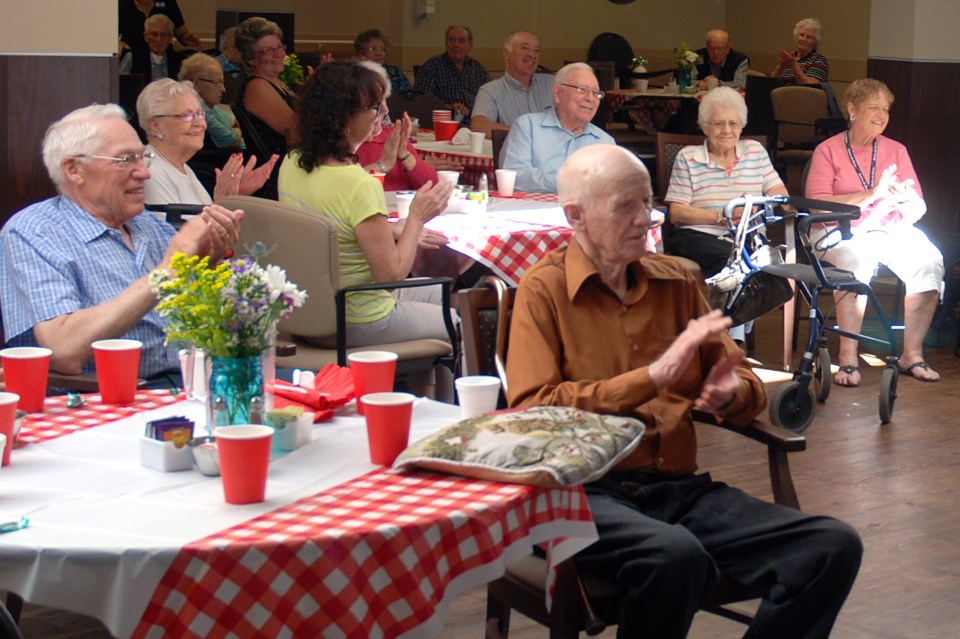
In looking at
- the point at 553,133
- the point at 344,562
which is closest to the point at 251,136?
the point at 553,133

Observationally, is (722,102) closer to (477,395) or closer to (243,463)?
(477,395)

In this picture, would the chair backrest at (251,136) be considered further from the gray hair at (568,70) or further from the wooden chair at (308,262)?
the wooden chair at (308,262)

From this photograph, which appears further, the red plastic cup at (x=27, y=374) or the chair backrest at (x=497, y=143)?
the chair backrest at (x=497, y=143)

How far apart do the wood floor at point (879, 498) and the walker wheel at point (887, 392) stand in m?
0.05

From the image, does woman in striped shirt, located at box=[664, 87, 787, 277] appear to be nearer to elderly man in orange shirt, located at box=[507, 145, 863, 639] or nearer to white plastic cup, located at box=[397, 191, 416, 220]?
white plastic cup, located at box=[397, 191, 416, 220]

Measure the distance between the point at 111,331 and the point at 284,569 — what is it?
135 centimetres

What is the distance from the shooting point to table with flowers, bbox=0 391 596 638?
67.7 inches

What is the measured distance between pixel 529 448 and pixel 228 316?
512 mm

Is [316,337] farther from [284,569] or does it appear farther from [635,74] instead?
[635,74]

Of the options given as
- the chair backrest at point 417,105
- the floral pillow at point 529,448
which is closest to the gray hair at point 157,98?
the floral pillow at point 529,448

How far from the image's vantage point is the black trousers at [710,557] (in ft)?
7.57

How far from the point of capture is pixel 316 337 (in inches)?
159

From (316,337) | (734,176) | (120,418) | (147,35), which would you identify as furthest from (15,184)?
(147,35)

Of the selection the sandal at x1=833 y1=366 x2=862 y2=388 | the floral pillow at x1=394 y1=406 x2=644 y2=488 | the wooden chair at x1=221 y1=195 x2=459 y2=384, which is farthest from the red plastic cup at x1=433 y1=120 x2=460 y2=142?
the floral pillow at x1=394 y1=406 x2=644 y2=488
